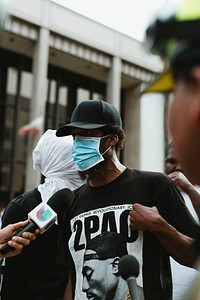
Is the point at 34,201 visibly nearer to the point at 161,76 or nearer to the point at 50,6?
the point at 161,76

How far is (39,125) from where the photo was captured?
16.5 meters

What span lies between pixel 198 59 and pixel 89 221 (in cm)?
145

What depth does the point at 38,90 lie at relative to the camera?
17.2m

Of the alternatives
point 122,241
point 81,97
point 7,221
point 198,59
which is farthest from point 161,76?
point 81,97

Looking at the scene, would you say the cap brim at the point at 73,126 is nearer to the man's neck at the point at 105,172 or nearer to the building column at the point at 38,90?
the man's neck at the point at 105,172

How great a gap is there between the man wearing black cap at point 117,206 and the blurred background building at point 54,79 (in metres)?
13.7

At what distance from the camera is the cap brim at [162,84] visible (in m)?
1.12

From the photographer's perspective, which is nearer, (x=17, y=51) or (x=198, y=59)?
(x=198, y=59)

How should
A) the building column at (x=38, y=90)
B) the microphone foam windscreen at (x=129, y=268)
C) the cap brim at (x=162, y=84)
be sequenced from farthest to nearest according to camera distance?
the building column at (x=38, y=90) < the microphone foam windscreen at (x=129, y=268) < the cap brim at (x=162, y=84)

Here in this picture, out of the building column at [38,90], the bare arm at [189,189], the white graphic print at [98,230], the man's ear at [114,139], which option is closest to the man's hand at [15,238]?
the white graphic print at [98,230]

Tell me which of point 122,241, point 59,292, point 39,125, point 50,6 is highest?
point 50,6

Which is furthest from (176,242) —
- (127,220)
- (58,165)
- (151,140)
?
(151,140)

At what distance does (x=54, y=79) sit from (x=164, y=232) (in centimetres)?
1801

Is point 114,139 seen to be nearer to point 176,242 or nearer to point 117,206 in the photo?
point 117,206
